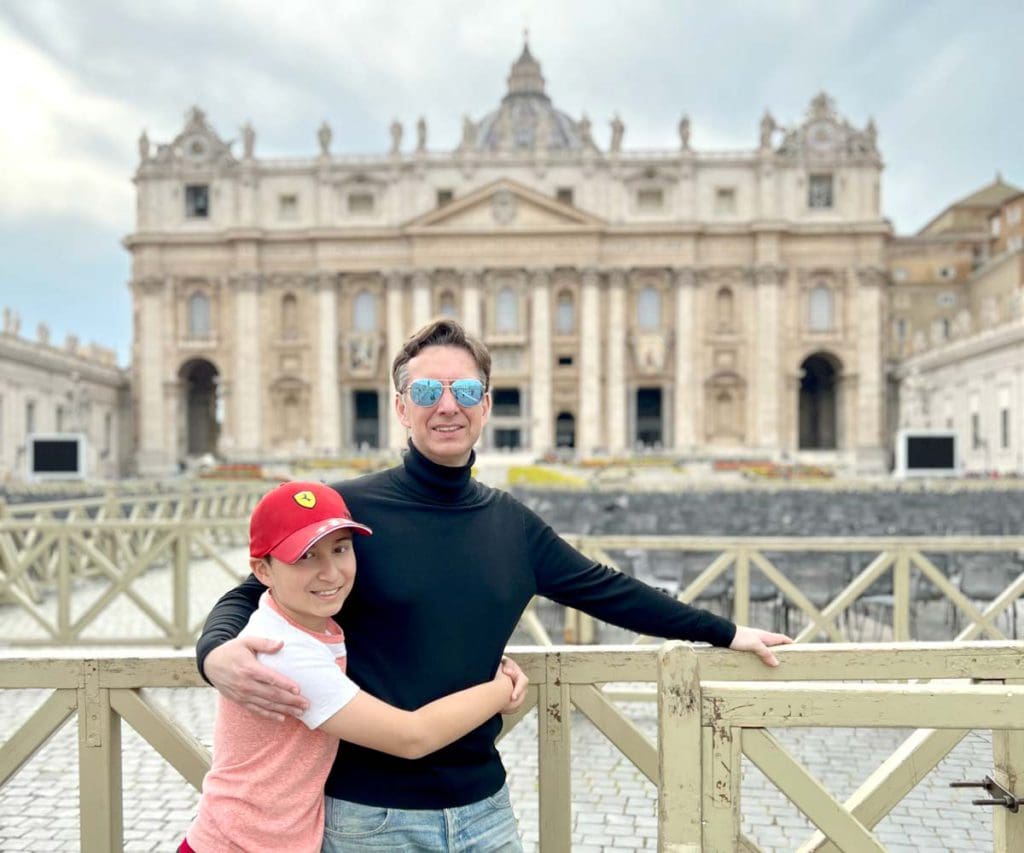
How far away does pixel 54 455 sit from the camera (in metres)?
30.2

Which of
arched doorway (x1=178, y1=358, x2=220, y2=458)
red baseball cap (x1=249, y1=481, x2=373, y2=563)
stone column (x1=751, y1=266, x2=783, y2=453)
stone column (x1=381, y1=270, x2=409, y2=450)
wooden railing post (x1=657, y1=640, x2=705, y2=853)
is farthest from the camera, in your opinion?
arched doorway (x1=178, y1=358, x2=220, y2=458)

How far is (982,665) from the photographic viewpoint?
8.11ft

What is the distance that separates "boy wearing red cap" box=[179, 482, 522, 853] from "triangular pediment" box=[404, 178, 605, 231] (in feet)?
172

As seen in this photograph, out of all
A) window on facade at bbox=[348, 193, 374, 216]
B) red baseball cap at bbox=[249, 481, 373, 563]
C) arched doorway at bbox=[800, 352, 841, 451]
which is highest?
window on facade at bbox=[348, 193, 374, 216]

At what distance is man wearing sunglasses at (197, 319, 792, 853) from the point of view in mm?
2281

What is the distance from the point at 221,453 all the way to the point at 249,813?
54.8 m

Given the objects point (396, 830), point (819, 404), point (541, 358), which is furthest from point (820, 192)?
point (396, 830)

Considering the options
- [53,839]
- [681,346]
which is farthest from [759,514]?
[681,346]

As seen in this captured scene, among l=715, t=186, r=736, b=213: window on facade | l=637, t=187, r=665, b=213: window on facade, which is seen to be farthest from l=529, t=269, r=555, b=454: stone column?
l=715, t=186, r=736, b=213: window on facade

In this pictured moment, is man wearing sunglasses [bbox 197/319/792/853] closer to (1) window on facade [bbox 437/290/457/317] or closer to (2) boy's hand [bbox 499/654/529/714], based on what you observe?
(2) boy's hand [bbox 499/654/529/714]

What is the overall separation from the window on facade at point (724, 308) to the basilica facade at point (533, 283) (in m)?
0.10

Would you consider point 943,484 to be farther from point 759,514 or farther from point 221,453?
point 221,453

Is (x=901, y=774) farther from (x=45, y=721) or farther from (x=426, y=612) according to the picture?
(x=45, y=721)

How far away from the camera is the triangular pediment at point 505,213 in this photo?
5266 centimetres
